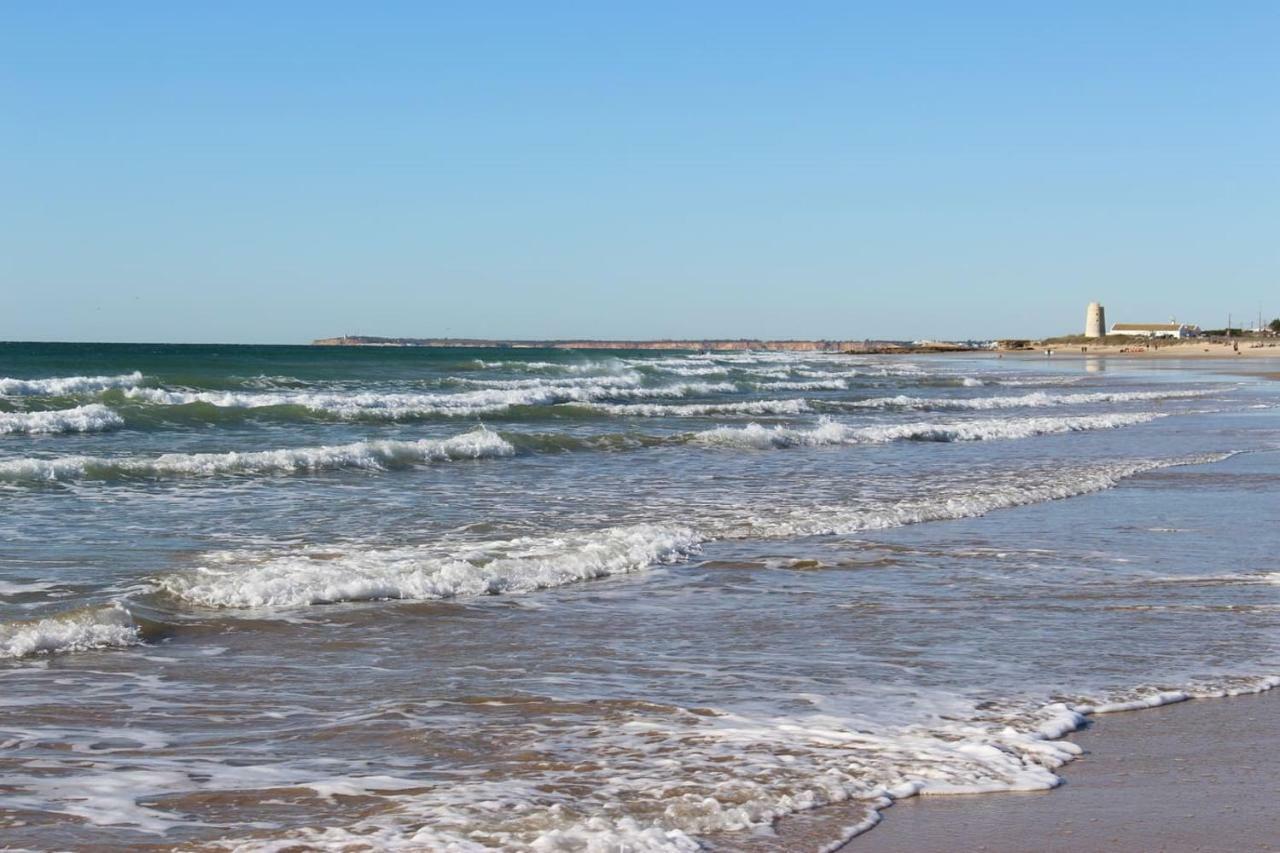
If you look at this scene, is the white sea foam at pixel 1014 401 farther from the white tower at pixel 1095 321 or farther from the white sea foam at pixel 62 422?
the white tower at pixel 1095 321

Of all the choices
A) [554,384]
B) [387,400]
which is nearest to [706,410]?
[387,400]

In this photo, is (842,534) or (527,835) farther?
(842,534)

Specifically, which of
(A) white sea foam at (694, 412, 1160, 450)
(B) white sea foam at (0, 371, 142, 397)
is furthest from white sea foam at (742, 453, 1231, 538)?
(B) white sea foam at (0, 371, 142, 397)

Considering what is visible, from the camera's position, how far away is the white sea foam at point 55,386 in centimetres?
3641

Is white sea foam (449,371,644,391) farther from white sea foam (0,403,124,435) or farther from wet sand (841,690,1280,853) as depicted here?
wet sand (841,690,1280,853)

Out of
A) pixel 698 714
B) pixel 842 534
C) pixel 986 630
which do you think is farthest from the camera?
pixel 842 534

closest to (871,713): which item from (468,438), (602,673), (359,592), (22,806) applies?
(602,673)

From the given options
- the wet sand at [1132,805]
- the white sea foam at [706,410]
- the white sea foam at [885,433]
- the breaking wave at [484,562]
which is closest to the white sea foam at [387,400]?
the white sea foam at [706,410]

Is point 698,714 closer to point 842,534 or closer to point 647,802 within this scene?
point 647,802

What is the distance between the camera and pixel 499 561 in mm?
9375

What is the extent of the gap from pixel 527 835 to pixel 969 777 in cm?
171

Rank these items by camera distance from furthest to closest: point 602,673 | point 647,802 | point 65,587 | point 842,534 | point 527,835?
point 842,534 < point 65,587 < point 602,673 < point 647,802 < point 527,835

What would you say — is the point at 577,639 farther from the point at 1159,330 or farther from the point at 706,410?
the point at 1159,330

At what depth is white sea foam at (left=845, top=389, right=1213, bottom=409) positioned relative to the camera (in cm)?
3738
